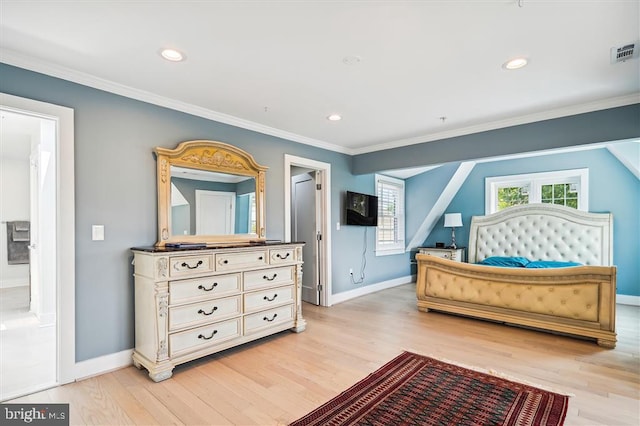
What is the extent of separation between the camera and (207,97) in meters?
3.05

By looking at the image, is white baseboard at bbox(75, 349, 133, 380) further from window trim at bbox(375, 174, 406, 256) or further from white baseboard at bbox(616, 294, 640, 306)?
white baseboard at bbox(616, 294, 640, 306)

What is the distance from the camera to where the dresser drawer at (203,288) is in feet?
8.70

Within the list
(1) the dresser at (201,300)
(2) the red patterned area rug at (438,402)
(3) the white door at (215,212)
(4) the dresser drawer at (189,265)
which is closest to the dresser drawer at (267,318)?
(1) the dresser at (201,300)

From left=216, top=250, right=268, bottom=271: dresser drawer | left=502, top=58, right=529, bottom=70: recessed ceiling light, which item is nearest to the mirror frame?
left=216, top=250, right=268, bottom=271: dresser drawer

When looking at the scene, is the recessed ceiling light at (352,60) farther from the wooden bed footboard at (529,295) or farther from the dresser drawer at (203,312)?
the wooden bed footboard at (529,295)

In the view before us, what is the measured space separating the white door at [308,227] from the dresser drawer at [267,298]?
1394 millimetres

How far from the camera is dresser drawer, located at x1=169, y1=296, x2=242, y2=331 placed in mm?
2643

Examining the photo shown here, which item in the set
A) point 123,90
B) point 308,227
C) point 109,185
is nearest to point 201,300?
point 109,185

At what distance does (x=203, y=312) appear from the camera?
2811 mm

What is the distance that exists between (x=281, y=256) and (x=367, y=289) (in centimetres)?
263

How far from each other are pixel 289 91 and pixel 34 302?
445 centimetres

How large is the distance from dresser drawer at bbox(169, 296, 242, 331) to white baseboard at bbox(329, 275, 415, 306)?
2.16 m

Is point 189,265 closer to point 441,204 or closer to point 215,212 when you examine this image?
point 215,212

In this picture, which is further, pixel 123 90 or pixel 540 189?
pixel 540 189
